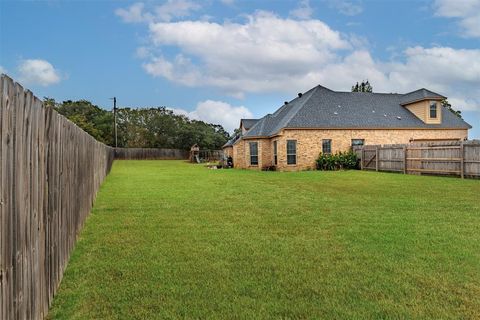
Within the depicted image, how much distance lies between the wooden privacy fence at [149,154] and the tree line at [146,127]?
3213 mm

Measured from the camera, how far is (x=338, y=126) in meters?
25.9

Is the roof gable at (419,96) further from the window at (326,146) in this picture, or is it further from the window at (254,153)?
the window at (254,153)

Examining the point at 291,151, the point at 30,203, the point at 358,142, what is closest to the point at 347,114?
the point at 358,142

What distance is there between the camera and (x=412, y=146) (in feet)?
66.9

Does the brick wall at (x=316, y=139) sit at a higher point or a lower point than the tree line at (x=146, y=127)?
lower

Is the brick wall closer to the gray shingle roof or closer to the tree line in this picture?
the gray shingle roof

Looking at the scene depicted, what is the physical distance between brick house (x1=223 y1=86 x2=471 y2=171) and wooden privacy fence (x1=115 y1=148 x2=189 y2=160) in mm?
26137

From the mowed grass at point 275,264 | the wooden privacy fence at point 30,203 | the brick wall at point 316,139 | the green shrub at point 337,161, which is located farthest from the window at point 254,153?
the wooden privacy fence at point 30,203

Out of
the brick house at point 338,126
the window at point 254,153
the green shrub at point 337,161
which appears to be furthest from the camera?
the window at point 254,153

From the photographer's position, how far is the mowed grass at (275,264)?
132 inches

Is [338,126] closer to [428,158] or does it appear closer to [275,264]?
[428,158]

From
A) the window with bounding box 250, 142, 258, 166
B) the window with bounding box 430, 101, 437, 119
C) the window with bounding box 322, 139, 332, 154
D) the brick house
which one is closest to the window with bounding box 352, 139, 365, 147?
the brick house

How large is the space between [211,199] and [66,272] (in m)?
6.08

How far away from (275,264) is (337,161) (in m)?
21.3
